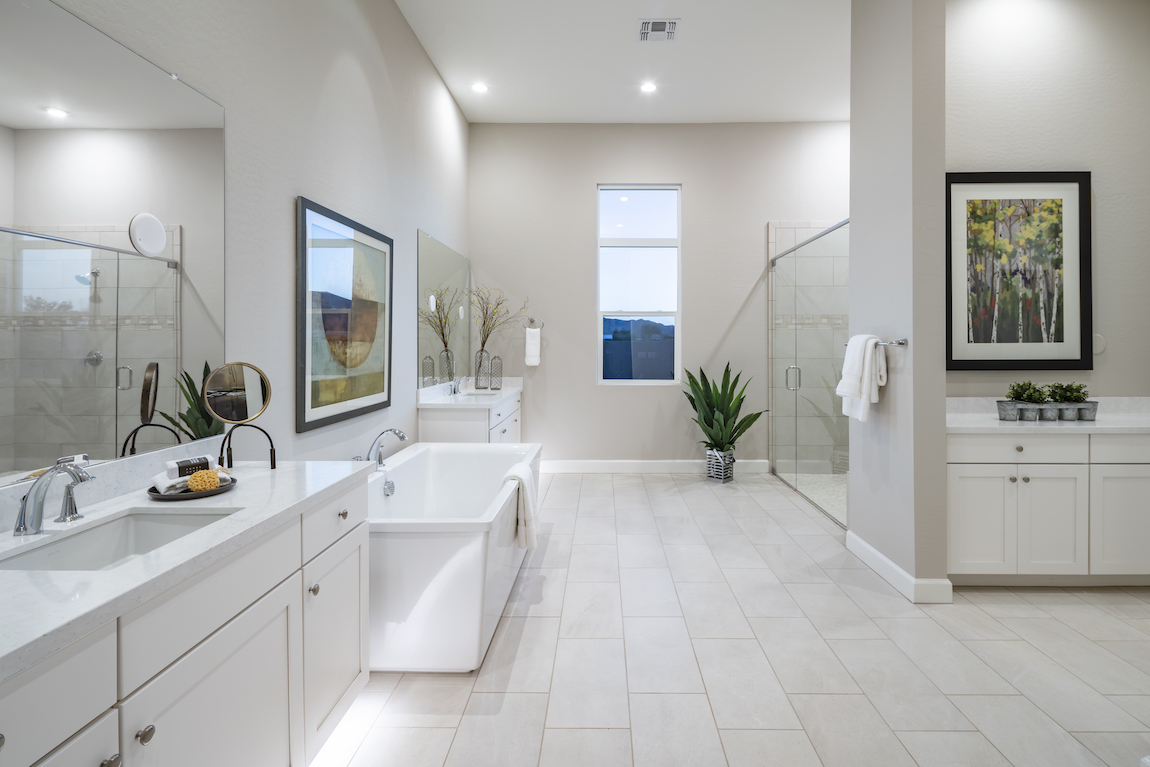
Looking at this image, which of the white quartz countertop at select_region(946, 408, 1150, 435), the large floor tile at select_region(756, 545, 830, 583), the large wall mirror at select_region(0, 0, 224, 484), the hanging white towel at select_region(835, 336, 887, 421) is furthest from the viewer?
the large floor tile at select_region(756, 545, 830, 583)

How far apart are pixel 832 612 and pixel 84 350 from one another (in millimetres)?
2691

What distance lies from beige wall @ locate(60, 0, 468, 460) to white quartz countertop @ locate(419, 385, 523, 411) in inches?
8.7

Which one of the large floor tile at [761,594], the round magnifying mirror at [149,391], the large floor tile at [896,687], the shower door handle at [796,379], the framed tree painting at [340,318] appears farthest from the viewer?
the shower door handle at [796,379]

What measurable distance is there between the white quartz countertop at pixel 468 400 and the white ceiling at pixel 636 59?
2336 millimetres

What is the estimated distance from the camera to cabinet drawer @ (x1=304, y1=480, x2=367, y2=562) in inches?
53.6

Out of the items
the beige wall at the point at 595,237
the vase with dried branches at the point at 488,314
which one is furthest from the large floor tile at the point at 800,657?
the vase with dried branches at the point at 488,314

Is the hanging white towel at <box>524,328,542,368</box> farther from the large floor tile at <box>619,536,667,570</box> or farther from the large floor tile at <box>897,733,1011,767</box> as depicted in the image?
the large floor tile at <box>897,733,1011,767</box>

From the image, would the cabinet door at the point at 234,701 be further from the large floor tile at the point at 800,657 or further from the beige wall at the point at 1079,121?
the beige wall at the point at 1079,121

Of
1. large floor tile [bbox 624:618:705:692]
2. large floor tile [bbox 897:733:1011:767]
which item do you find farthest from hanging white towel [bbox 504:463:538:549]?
large floor tile [bbox 897:733:1011:767]

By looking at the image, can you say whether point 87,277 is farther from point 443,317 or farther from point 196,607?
point 443,317

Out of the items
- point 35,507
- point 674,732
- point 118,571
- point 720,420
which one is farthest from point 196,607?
point 720,420

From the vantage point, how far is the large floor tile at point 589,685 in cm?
172

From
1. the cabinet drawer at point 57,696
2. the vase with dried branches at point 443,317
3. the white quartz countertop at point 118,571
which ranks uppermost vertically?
the vase with dried branches at point 443,317

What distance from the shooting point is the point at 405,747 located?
1.60 meters
